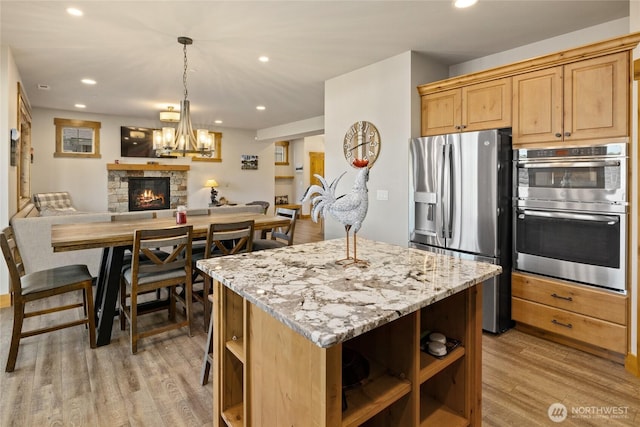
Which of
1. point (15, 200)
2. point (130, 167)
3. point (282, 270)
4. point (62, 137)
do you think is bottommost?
point (282, 270)

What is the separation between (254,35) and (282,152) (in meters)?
8.86

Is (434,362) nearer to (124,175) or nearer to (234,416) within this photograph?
(234,416)

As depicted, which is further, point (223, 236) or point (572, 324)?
point (223, 236)

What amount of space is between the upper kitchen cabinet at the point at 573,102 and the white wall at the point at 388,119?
106 centimetres

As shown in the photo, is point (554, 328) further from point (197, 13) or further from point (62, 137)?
point (62, 137)

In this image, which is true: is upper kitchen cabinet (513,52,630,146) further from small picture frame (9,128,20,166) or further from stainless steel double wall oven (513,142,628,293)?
small picture frame (9,128,20,166)

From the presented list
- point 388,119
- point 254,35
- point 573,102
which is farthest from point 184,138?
point 573,102

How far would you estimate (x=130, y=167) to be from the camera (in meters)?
7.74

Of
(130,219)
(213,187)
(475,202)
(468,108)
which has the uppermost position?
(468,108)

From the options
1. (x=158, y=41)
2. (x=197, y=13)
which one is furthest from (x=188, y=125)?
(x=197, y=13)

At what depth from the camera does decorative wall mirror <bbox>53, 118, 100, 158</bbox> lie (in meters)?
7.09

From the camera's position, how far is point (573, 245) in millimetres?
2652

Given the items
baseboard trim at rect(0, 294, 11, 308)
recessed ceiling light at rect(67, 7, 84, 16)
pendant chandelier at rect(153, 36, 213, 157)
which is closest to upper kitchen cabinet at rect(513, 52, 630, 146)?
pendant chandelier at rect(153, 36, 213, 157)

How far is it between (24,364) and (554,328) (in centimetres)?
387
